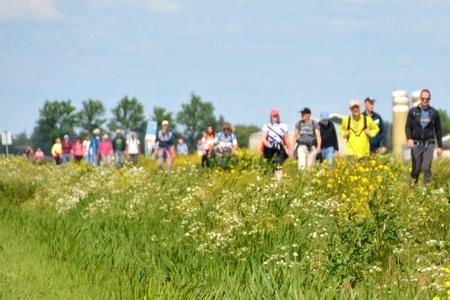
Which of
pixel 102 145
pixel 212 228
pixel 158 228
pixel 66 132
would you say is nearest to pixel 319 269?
pixel 212 228

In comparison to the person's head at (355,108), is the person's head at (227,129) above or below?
below

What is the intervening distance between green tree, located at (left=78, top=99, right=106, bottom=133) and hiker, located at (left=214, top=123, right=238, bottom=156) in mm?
116052

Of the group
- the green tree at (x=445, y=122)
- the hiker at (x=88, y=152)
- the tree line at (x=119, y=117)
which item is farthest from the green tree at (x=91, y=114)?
the hiker at (x=88, y=152)

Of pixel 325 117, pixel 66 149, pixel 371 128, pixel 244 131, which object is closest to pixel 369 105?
pixel 371 128

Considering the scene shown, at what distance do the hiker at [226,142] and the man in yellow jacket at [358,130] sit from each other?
6616mm

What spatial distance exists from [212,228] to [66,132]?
427ft

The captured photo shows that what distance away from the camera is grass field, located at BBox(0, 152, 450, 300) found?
8992 millimetres

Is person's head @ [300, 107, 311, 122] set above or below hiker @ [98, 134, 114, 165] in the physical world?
above

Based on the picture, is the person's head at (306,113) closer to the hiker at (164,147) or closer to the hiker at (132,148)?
the hiker at (164,147)

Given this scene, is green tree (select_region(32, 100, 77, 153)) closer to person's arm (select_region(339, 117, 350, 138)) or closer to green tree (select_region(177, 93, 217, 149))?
green tree (select_region(177, 93, 217, 149))

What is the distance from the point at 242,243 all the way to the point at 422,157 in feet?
28.6

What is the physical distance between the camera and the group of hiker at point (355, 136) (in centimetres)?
1978

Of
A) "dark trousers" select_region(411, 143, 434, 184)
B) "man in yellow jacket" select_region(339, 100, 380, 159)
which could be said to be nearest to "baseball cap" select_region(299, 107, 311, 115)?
"man in yellow jacket" select_region(339, 100, 380, 159)

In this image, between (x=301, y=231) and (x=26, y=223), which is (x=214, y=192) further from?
(x=301, y=231)
